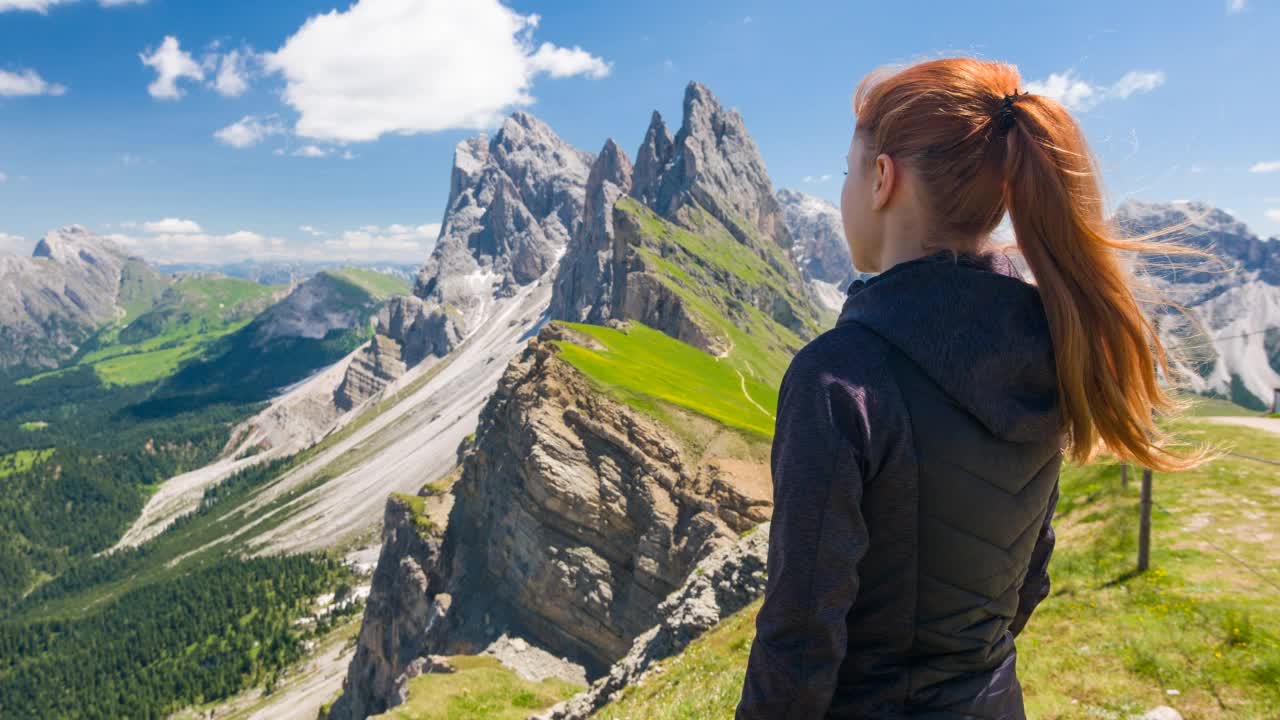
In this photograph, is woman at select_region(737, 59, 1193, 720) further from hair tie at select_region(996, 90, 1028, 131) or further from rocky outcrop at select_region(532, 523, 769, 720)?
rocky outcrop at select_region(532, 523, 769, 720)

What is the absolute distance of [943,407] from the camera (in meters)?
2.79

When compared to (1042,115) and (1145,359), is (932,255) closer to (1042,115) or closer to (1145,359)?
(1042,115)

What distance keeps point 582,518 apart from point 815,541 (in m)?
49.0

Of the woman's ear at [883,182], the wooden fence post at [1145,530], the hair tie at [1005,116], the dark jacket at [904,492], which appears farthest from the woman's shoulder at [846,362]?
the wooden fence post at [1145,530]

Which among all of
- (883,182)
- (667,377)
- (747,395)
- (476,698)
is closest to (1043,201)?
(883,182)

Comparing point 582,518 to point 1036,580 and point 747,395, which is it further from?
point 747,395

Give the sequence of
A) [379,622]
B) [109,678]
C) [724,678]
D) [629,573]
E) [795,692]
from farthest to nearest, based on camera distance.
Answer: [109,678] → [379,622] → [629,573] → [724,678] → [795,692]

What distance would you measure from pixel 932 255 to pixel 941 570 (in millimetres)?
1459

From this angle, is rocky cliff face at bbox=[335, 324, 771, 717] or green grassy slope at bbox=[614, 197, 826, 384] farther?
green grassy slope at bbox=[614, 197, 826, 384]

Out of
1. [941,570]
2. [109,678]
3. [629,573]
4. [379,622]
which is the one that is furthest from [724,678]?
[109,678]

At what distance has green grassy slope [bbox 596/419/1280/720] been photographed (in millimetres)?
10531

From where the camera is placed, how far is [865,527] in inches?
107

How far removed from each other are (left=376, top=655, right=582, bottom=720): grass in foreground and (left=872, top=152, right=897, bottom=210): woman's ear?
26.0m

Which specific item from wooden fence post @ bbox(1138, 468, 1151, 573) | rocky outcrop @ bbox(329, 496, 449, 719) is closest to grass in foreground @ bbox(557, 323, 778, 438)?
rocky outcrop @ bbox(329, 496, 449, 719)
